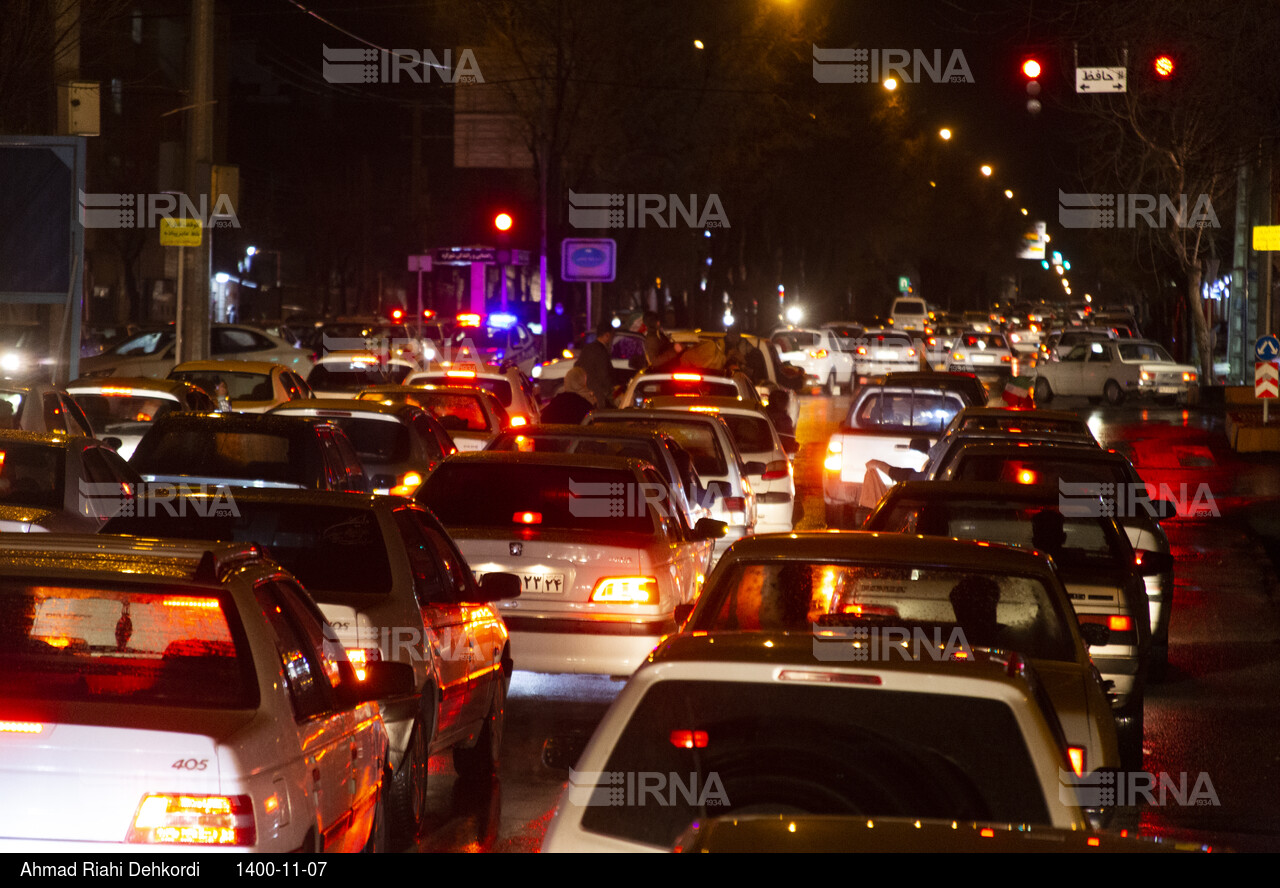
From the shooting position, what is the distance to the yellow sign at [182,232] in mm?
21312

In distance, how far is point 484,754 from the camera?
859cm

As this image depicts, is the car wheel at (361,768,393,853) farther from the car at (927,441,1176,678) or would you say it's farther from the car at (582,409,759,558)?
the car at (582,409,759,558)

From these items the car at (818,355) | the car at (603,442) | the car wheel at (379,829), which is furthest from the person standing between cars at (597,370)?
the car at (818,355)

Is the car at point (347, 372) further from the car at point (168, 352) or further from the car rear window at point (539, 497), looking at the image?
the car rear window at point (539, 497)

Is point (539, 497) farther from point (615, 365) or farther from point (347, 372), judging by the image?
point (615, 365)

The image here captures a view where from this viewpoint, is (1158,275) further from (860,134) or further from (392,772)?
(392,772)

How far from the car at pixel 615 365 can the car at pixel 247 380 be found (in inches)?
422

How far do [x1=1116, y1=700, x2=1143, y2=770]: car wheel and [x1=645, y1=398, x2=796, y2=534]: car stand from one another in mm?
8341

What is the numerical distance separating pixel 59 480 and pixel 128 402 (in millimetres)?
7813

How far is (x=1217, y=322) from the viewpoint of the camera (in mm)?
60688

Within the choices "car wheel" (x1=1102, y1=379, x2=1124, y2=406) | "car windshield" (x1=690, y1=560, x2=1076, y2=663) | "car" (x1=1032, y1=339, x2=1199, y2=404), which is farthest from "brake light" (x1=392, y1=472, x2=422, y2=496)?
"car wheel" (x1=1102, y1=379, x2=1124, y2=406)

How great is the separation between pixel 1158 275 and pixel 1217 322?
294 cm

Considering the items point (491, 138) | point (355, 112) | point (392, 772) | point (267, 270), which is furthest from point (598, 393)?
point (355, 112)

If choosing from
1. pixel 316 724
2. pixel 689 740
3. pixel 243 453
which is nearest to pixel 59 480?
pixel 243 453
